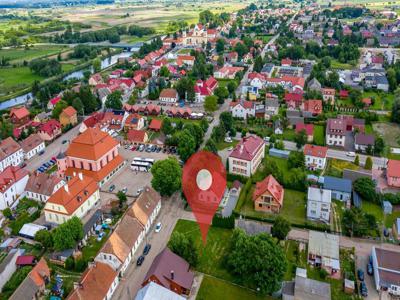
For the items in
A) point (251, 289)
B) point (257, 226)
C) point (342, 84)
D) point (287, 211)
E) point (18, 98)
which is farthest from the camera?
point (18, 98)

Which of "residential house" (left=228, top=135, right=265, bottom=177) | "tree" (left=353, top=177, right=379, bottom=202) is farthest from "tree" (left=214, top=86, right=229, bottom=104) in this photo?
"tree" (left=353, top=177, right=379, bottom=202)

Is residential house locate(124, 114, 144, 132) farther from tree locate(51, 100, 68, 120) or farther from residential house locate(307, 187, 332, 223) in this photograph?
residential house locate(307, 187, 332, 223)

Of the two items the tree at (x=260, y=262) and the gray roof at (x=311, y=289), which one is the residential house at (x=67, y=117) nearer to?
the tree at (x=260, y=262)

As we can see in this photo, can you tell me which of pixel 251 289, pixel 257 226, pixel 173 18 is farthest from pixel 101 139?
pixel 173 18

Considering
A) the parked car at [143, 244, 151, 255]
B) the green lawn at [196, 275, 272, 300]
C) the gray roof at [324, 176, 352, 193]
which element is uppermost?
the gray roof at [324, 176, 352, 193]

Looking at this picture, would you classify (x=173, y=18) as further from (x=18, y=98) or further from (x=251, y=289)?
(x=251, y=289)

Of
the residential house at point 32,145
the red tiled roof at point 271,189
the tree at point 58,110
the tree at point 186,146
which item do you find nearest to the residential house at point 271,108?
the tree at point 186,146
